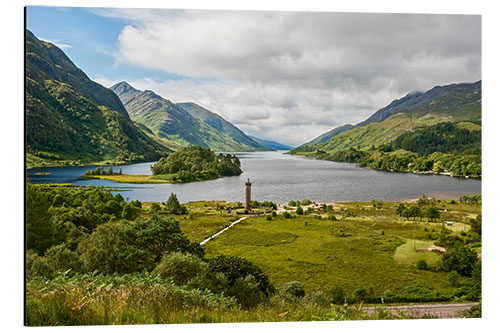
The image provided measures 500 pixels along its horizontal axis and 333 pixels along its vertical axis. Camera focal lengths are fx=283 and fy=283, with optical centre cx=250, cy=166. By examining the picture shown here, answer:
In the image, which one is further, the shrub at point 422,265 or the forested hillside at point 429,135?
the forested hillside at point 429,135

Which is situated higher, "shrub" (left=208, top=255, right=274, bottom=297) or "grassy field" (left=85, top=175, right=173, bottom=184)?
"grassy field" (left=85, top=175, right=173, bottom=184)

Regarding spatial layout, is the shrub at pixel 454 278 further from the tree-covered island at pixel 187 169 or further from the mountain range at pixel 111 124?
the mountain range at pixel 111 124

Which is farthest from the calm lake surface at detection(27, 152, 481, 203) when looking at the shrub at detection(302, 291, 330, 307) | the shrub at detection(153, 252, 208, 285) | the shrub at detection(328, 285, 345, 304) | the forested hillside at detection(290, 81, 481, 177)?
the shrub at detection(302, 291, 330, 307)

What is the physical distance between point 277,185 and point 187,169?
89.9 inches

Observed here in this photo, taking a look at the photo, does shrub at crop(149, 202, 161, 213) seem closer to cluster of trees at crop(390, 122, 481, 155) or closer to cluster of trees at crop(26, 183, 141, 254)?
cluster of trees at crop(26, 183, 141, 254)

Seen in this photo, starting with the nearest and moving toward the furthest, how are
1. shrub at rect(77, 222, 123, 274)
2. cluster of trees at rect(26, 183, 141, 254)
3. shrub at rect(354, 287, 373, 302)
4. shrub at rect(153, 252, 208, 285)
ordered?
shrub at rect(153, 252, 208, 285) → cluster of trees at rect(26, 183, 141, 254) → shrub at rect(77, 222, 123, 274) → shrub at rect(354, 287, 373, 302)

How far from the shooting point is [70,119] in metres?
7.83

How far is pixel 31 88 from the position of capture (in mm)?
5039

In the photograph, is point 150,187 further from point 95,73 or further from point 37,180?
point 95,73

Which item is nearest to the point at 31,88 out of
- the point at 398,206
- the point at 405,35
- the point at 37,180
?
the point at 37,180

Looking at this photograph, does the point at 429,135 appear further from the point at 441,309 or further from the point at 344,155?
the point at 441,309

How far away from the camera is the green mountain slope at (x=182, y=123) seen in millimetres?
6598

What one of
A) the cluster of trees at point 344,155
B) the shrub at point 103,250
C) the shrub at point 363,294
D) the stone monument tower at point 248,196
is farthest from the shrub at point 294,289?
the cluster of trees at point 344,155

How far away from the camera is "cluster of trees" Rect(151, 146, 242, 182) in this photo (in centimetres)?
682
